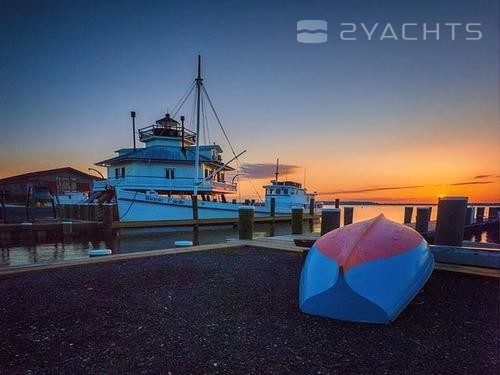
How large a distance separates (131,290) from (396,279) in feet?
12.7

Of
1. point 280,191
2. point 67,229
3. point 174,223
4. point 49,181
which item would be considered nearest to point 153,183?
point 174,223

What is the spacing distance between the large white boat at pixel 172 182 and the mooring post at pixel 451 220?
68.4ft

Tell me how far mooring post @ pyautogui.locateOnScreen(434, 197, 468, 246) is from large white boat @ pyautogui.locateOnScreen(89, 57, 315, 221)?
2085cm

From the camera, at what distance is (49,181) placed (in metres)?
47.3

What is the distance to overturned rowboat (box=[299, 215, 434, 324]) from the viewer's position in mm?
3732

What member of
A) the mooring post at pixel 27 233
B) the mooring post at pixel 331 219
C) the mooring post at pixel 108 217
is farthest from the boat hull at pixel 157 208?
the mooring post at pixel 331 219

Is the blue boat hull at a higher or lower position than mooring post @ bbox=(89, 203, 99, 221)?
higher

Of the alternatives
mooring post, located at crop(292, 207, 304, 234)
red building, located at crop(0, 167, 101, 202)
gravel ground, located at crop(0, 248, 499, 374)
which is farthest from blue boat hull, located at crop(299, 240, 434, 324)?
red building, located at crop(0, 167, 101, 202)

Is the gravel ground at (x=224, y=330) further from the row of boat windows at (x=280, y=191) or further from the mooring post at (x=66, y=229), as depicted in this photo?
the row of boat windows at (x=280, y=191)

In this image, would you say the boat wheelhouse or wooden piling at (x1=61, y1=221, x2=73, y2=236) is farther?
the boat wheelhouse

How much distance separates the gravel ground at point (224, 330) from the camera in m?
2.81

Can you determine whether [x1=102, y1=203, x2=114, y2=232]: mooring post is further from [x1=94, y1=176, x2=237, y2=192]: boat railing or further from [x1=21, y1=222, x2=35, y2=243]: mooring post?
[x1=94, y1=176, x2=237, y2=192]: boat railing

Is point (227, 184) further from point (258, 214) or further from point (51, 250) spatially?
point (51, 250)

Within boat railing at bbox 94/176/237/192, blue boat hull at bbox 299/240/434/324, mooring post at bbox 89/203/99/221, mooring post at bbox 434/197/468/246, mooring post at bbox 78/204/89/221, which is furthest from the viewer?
A: boat railing at bbox 94/176/237/192
